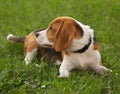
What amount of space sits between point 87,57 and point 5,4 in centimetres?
434

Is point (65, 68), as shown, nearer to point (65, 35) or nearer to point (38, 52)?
point (65, 35)

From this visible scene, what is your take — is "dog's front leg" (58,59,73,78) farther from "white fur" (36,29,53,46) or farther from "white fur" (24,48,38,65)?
"white fur" (24,48,38,65)

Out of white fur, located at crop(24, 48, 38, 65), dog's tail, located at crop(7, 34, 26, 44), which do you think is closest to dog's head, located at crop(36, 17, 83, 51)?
white fur, located at crop(24, 48, 38, 65)

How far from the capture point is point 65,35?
5039 millimetres

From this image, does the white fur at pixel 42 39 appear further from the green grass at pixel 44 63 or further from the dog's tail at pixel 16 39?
the dog's tail at pixel 16 39

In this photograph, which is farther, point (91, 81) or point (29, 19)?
point (29, 19)

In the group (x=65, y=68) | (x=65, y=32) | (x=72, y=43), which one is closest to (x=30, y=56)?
(x=65, y=68)

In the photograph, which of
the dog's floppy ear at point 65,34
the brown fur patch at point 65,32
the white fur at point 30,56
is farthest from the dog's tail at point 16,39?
the dog's floppy ear at point 65,34

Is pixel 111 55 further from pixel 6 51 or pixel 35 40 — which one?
pixel 6 51

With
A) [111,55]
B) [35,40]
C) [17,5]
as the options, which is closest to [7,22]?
[17,5]

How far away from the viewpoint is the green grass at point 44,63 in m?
4.81

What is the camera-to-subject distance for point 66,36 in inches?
199

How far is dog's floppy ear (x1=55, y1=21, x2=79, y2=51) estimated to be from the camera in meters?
5.04

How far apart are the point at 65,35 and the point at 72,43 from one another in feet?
0.66
